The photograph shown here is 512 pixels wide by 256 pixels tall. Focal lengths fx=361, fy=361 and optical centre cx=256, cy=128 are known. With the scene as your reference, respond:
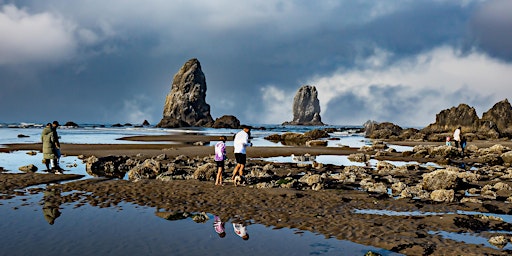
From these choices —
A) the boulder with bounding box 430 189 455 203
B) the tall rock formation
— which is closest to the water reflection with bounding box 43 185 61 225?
the boulder with bounding box 430 189 455 203

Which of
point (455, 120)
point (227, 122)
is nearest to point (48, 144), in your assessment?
point (455, 120)

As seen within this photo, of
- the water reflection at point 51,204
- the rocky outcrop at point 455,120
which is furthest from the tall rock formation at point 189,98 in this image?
the water reflection at point 51,204

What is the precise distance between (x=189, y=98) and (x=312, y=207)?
175 metres

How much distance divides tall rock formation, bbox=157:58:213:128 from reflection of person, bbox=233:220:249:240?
165 m

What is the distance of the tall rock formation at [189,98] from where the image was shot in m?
180

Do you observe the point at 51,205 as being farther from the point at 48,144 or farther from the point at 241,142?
the point at 48,144

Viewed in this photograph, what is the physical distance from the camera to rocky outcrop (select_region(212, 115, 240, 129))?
15689cm

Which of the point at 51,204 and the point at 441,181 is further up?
the point at 441,181

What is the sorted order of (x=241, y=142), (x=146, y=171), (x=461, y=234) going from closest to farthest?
1. (x=461, y=234)
2. (x=241, y=142)
3. (x=146, y=171)

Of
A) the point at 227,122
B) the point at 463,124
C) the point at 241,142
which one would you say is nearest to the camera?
the point at 241,142

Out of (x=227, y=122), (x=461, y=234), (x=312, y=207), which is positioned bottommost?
(x=461, y=234)

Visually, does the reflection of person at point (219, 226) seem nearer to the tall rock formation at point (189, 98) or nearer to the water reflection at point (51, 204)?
the water reflection at point (51, 204)

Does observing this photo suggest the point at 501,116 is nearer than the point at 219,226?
No

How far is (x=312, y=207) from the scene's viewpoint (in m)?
13.3
